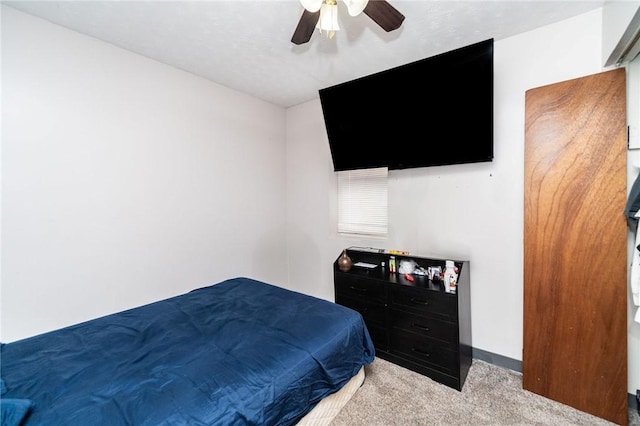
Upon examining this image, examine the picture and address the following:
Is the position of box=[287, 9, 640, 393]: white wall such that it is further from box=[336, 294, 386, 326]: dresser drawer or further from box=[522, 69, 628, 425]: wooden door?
box=[336, 294, 386, 326]: dresser drawer

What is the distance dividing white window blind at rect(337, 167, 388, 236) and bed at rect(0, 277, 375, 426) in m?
1.32

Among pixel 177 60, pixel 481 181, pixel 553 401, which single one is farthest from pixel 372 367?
pixel 177 60

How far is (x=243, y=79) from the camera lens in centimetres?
288

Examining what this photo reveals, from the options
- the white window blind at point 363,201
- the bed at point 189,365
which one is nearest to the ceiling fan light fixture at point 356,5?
the white window blind at point 363,201

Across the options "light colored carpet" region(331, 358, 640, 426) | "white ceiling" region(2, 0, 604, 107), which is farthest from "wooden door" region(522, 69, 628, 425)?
"white ceiling" region(2, 0, 604, 107)

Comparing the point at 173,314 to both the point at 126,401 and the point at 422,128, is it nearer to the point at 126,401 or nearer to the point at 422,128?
the point at 126,401

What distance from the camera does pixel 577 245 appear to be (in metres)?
1.83

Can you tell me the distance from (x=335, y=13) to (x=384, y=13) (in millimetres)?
299

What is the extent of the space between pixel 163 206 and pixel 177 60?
1.39 m

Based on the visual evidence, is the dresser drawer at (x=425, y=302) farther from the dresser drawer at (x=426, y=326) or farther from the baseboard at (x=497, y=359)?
the baseboard at (x=497, y=359)

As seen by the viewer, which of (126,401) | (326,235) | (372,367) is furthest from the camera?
(326,235)

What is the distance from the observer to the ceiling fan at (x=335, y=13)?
4.47 feet

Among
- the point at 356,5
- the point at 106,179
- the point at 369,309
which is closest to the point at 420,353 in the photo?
A: the point at 369,309

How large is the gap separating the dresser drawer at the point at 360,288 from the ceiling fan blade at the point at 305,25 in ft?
6.60
